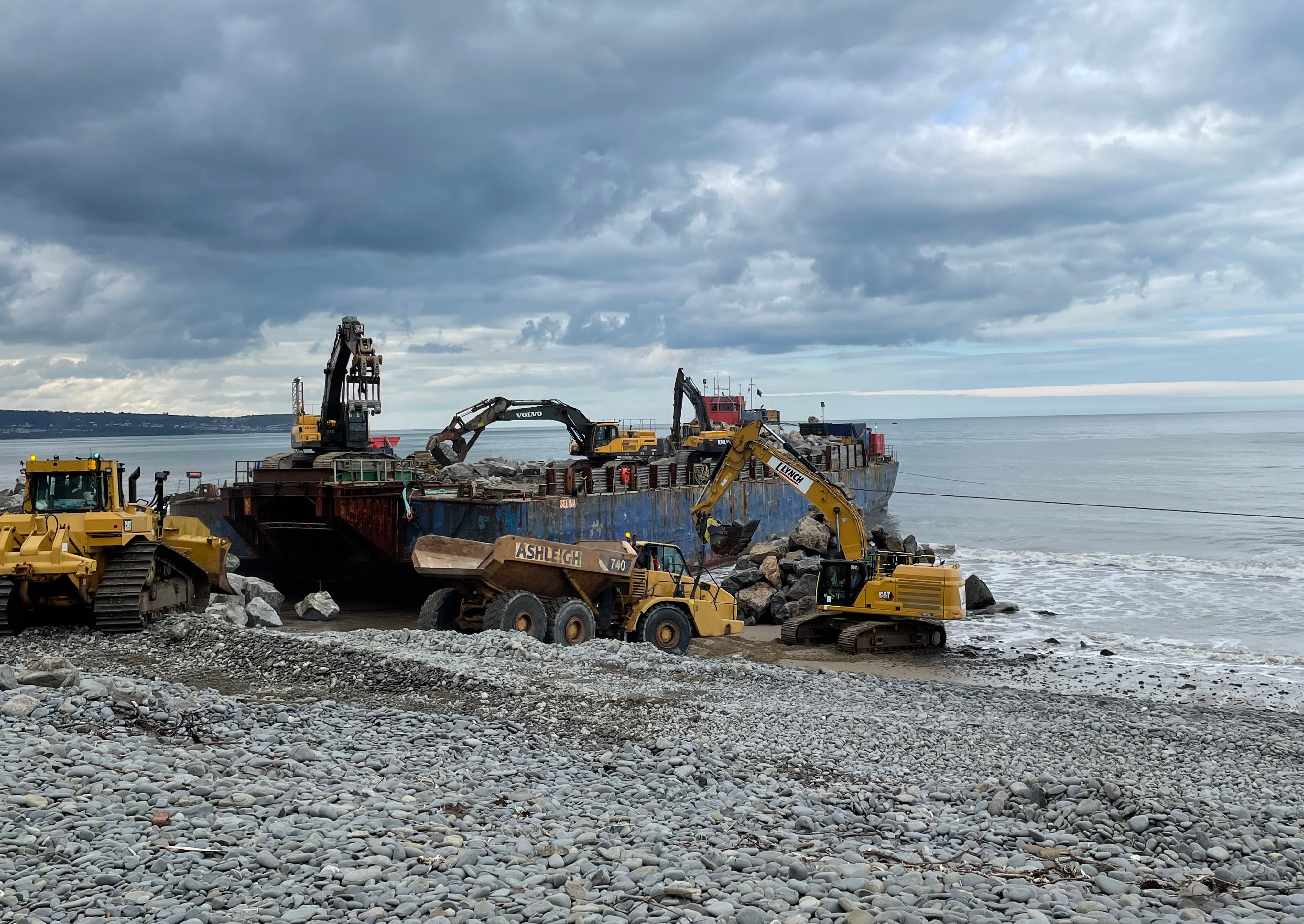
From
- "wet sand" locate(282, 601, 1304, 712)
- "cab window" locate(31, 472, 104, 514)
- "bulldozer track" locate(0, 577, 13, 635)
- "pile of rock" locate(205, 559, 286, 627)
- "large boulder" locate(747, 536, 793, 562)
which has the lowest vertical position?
"wet sand" locate(282, 601, 1304, 712)

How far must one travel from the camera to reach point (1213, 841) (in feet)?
23.6

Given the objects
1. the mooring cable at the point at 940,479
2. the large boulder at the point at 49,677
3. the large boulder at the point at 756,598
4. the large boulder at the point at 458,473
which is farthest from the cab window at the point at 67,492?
the mooring cable at the point at 940,479

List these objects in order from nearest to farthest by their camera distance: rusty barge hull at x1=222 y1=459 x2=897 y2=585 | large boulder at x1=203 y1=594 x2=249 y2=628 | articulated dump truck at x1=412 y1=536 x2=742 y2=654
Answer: articulated dump truck at x1=412 y1=536 x2=742 y2=654, large boulder at x1=203 y1=594 x2=249 y2=628, rusty barge hull at x1=222 y1=459 x2=897 y2=585

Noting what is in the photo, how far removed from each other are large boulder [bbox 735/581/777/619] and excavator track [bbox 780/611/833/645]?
4.03 metres

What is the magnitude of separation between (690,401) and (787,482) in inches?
1301

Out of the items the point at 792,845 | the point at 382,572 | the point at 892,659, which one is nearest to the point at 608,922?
the point at 792,845

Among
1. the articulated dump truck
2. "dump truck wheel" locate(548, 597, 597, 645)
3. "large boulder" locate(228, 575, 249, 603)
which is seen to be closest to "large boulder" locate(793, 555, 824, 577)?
the articulated dump truck

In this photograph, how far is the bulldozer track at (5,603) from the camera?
12961 mm

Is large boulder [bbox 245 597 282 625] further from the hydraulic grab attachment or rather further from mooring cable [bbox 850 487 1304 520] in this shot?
mooring cable [bbox 850 487 1304 520]

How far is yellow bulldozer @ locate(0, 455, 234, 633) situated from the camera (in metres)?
13.4

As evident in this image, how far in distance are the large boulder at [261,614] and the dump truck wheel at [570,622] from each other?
256 inches

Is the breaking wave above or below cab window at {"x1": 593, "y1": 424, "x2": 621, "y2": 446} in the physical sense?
below

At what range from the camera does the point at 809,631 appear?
20.0m

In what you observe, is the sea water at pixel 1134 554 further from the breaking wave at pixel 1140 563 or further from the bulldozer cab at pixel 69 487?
the bulldozer cab at pixel 69 487
